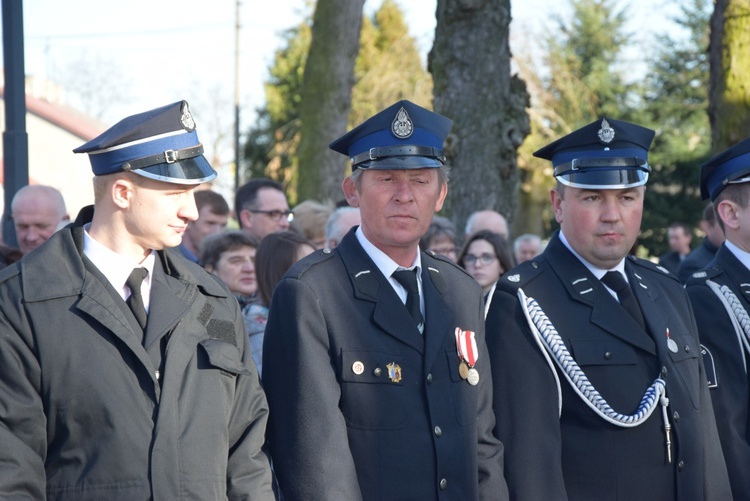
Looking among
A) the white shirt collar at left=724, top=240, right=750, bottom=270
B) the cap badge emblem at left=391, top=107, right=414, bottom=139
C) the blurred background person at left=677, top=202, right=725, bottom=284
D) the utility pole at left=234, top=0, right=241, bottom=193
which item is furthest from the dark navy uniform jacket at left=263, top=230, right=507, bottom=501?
the utility pole at left=234, top=0, right=241, bottom=193

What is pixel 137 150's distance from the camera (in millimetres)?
3197

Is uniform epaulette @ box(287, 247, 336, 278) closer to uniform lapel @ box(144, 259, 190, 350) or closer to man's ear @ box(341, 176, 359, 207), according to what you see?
man's ear @ box(341, 176, 359, 207)

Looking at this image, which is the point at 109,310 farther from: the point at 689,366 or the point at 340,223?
the point at 340,223

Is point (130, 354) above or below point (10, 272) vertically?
below

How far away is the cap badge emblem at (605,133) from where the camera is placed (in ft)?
13.0

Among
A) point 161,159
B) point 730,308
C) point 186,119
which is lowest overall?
point 730,308

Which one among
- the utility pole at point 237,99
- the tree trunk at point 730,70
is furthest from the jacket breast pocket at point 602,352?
the utility pole at point 237,99

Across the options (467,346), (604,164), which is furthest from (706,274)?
(467,346)

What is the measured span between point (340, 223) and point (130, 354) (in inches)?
132

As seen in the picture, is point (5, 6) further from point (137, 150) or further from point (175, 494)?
point (175, 494)

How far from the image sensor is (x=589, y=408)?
3.62 meters

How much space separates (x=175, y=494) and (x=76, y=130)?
117 ft

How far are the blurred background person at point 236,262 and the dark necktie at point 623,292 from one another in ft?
7.99

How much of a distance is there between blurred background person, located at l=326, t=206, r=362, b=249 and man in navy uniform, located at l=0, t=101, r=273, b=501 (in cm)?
280
